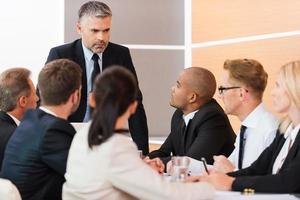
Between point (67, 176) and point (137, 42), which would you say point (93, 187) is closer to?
point (67, 176)

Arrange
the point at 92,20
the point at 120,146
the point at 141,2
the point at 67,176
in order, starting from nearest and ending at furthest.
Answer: the point at 120,146 → the point at 67,176 → the point at 92,20 → the point at 141,2

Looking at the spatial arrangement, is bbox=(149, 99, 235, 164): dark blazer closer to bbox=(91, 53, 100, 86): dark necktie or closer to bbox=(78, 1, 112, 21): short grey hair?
bbox=(91, 53, 100, 86): dark necktie

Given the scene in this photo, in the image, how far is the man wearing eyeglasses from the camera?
3.00m

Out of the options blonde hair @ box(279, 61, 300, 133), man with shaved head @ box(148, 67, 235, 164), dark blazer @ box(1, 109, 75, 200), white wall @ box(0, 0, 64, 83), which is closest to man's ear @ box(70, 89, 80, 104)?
dark blazer @ box(1, 109, 75, 200)

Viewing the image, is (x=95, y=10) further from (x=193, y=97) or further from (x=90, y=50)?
(x=193, y=97)

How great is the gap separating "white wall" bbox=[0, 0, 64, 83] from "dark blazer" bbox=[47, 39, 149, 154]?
52.3 inches

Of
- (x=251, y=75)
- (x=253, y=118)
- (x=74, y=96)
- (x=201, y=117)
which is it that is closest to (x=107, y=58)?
(x=201, y=117)

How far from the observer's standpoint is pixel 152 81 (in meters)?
5.42

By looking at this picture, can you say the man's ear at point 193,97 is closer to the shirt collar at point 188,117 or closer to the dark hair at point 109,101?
the shirt collar at point 188,117

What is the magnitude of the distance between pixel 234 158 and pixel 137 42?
241 cm

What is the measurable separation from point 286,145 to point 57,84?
1006 millimetres

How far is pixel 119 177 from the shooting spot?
6.56 feet

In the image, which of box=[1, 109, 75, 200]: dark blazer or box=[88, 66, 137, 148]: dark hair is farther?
box=[1, 109, 75, 200]: dark blazer

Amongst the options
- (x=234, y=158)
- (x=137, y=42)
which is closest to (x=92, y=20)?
(x=234, y=158)
